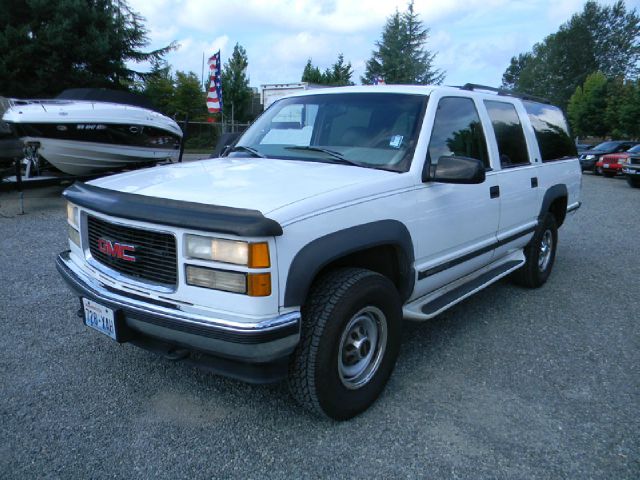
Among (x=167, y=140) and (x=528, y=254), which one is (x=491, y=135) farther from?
(x=167, y=140)

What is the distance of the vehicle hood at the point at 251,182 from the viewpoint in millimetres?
2367


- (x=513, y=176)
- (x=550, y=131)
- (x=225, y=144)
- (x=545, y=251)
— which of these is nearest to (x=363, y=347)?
(x=513, y=176)

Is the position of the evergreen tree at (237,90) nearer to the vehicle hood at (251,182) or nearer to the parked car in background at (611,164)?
the parked car in background at (611,164)

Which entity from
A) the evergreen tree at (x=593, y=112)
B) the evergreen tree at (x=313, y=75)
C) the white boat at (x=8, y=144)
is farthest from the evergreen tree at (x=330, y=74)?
the white boat at (x=8, y=144)

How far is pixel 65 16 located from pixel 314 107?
1903 cm

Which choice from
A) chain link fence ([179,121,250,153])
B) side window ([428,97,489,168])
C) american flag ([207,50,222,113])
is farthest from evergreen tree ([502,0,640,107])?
side window ([428,97,489,168])

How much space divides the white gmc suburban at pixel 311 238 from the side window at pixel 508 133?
1.3 inches

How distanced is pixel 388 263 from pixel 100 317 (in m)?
1.61

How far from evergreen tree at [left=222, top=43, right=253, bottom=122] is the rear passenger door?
30.9 meters

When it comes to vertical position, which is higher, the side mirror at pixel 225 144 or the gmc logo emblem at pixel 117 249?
the side mirror at pixel 225 144

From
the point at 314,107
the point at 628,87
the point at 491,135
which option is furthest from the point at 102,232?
the point at 628,87

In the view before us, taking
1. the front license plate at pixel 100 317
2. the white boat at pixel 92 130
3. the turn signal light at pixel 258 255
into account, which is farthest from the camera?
the white boat at pixel 92 130

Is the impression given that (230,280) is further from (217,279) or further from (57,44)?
(57,44)

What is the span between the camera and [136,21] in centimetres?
2108
